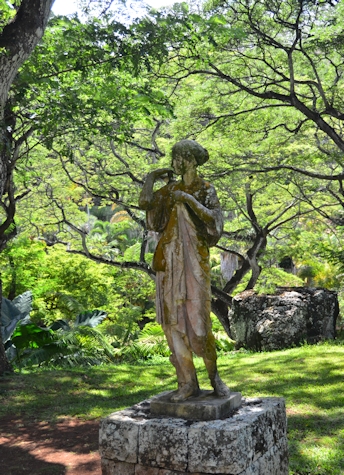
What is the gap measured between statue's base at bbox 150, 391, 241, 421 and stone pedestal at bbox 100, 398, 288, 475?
7cm

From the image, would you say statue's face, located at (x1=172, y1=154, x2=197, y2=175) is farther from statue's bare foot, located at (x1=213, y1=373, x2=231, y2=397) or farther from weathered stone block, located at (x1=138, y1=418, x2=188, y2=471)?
weathered stone block, located at (x1=138, y1=418, x2=188, y2=471)

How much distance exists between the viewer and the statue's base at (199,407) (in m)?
3.87

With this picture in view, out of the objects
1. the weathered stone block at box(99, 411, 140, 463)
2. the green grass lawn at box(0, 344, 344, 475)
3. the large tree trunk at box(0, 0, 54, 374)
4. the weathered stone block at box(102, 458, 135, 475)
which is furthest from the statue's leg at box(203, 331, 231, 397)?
the large tree trunk at box(0, 0, 54, 374)

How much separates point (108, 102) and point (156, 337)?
8.23 meters

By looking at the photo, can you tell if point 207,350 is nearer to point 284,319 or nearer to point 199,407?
point 199,407

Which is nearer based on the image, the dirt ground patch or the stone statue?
the stone statue

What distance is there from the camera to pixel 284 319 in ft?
40.4

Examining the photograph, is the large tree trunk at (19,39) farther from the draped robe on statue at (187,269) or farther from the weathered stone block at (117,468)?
the weathered stone block at (117,468)

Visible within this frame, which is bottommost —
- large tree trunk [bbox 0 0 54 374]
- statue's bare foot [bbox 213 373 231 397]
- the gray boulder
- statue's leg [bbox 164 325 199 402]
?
statue's bare foot [bbox 213 373 231 397]

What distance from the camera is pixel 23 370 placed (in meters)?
10.7

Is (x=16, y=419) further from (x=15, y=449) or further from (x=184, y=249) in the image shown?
(x=184, y=249)

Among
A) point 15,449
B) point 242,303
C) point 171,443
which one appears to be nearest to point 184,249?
point 171,443

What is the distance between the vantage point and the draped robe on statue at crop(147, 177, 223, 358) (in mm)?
4207

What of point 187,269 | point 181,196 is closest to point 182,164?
point 181,196
